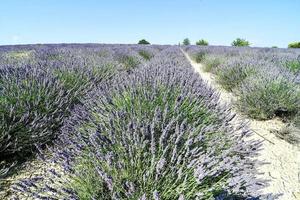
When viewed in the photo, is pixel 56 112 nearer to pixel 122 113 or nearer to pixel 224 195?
pixel 122 113

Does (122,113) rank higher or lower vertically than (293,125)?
higher

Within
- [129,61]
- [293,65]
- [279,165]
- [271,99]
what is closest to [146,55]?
[129,61]

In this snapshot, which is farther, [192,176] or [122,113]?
[122,113]

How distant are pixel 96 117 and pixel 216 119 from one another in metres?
0.94

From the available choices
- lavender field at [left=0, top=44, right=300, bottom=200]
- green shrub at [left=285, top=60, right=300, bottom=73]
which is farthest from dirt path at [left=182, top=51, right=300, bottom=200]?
green shrub at [left=285, top=60, right=300, bottom=73]

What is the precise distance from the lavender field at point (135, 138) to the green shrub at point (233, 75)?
1.83 meters

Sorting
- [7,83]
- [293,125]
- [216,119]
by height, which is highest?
[7,83]

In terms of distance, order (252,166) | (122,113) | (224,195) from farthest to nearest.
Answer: (122,113)
(252,166)
(224,195)

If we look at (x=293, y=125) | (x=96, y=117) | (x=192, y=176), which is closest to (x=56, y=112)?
(x=96, y=117)

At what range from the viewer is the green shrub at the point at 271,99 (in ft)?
14.8

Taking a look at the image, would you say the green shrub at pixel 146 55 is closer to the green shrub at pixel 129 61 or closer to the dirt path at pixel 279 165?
the green shrub at pixel 129 61

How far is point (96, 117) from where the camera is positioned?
2.44 m

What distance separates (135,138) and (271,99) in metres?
3.30

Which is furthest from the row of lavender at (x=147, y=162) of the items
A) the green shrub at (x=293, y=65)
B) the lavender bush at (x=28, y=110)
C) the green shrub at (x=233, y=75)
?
the green shrub at (x=293, y=65)
